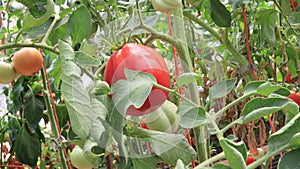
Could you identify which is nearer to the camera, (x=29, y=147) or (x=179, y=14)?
(x=179, y=14)

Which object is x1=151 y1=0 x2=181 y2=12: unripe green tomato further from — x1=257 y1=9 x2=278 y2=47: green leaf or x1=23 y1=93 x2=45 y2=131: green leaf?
x1=23 y1=93 x2=45 y2=131: green leaf

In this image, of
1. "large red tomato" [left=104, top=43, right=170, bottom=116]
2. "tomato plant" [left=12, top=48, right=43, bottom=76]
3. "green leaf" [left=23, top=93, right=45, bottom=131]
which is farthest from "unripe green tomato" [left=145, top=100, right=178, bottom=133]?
"green leaf" [left=23, top=93, right=45, bottom=131]

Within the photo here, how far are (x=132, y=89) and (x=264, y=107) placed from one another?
0.11 meters

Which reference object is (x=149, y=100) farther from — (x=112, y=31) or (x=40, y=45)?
(x=40, y=45)

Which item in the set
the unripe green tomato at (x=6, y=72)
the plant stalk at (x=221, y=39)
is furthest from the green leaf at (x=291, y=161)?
the unripe green tomato at (x=6, y=72)

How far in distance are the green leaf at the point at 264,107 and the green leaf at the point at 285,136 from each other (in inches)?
0.9

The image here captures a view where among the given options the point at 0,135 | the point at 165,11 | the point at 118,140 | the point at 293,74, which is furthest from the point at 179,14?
the point at 0,135

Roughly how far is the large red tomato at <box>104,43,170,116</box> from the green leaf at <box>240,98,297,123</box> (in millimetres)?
89

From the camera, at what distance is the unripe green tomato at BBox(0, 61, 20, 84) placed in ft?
2.32

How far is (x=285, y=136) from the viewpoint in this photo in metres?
0.34

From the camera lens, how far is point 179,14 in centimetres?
49

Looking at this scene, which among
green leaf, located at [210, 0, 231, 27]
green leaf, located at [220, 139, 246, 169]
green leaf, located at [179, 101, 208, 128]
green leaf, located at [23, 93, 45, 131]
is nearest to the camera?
green leaf, located at [220, 139, 246, 169]

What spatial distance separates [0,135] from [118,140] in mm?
865

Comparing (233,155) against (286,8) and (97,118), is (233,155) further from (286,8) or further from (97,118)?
(286,8)
